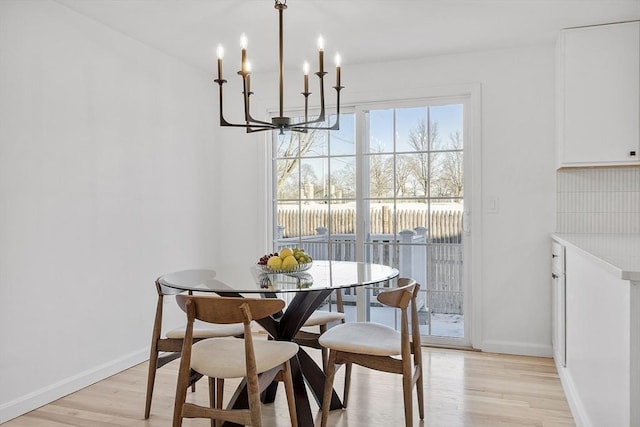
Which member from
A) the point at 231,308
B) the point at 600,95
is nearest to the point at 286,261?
the point at 231,308

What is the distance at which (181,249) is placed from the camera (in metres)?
4.18

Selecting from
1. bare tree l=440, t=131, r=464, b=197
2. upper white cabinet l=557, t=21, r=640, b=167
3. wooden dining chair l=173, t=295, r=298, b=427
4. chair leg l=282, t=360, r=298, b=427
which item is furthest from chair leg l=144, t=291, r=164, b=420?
upper white cabinet l=557, t=21, r=640, b=167

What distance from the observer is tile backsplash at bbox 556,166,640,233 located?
3615 mm

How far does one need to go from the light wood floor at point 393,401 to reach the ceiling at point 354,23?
7.66ft

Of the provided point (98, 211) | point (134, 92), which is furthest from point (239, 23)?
point (98, 211)

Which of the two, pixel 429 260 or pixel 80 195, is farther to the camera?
pixel 429 260

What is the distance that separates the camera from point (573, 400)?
2.70 metres

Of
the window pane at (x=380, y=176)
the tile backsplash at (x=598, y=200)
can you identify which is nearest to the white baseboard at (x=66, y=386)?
the window pane at (x=380, y=176)

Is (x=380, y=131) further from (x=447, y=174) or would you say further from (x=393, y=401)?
(x=393, y=401)

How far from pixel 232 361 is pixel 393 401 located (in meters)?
1.18

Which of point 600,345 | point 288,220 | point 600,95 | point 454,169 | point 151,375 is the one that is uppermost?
point 600,95

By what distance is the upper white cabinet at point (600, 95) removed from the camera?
334 cm

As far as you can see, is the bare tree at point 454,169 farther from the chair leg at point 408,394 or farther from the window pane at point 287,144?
the chair leg at point 408,394

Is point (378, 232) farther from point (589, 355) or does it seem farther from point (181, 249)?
point (589, 355)
